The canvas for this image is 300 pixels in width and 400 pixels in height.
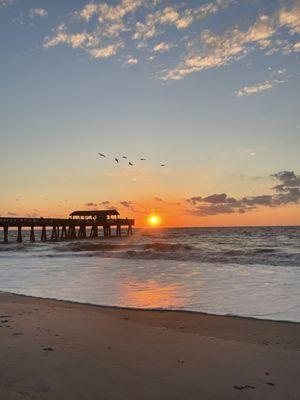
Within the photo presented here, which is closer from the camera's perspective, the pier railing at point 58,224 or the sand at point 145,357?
the sand at point 145,357

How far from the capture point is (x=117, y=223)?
75250 millimetres

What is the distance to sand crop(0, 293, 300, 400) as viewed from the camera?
4.18 metres

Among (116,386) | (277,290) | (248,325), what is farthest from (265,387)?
(277,290)

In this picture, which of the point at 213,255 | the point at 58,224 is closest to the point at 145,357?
the point at 213,255

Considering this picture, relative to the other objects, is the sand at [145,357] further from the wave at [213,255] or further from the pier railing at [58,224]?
the pier railing at [58,224]

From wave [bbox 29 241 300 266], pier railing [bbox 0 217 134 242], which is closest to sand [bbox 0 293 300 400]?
wave [bbox 29 241 300 266]

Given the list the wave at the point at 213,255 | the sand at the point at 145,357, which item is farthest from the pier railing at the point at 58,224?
the sand at the point at 145,357

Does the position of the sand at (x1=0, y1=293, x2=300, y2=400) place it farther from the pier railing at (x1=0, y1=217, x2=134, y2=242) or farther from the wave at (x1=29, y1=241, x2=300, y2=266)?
the pier railing at (x1=0, y1=217, x2=134, y2=242)

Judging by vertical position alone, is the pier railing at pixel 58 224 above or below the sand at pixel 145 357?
above

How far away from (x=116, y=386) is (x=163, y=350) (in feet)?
5.04

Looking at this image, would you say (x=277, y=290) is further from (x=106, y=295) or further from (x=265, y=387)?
(x=265, y=387)

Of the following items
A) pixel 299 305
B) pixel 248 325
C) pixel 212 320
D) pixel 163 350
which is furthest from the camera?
pixel 299 305

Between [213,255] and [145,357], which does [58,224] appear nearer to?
[213,255]

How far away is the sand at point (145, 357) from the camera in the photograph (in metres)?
4.18
